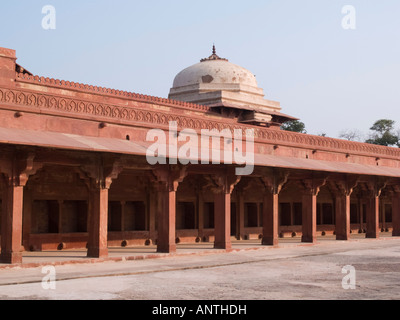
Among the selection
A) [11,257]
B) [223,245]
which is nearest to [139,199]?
[223,245]

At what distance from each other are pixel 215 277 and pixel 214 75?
22374 mm

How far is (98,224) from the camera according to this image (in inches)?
560

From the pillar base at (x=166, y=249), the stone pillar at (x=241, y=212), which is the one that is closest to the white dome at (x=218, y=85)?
the stone pillar at (x=241, y=212)

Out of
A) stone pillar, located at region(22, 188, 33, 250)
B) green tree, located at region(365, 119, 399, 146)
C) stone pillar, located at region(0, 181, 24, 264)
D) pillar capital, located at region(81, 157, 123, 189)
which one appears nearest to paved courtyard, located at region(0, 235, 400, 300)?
stone pillar, located at region(0, 181, 24, 264)

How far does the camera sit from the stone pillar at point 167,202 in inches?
624

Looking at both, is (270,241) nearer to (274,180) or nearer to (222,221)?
(274,180)

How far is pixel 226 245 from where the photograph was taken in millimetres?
17438

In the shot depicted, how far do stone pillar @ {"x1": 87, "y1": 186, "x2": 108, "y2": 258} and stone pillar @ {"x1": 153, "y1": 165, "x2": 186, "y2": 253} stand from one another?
81.2 inches

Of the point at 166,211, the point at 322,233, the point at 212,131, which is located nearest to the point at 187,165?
the point at 166,211

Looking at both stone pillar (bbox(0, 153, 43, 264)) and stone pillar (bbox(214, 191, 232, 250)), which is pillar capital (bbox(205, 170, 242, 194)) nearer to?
stone pillar (bbox(214, 191, 232, 250))

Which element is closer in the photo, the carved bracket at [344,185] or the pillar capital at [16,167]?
the pillar capital at [16,167]

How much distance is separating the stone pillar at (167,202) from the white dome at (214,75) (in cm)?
1664

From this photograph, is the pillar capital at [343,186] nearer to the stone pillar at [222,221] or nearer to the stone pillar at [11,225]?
the stone pillar at [222,221]
